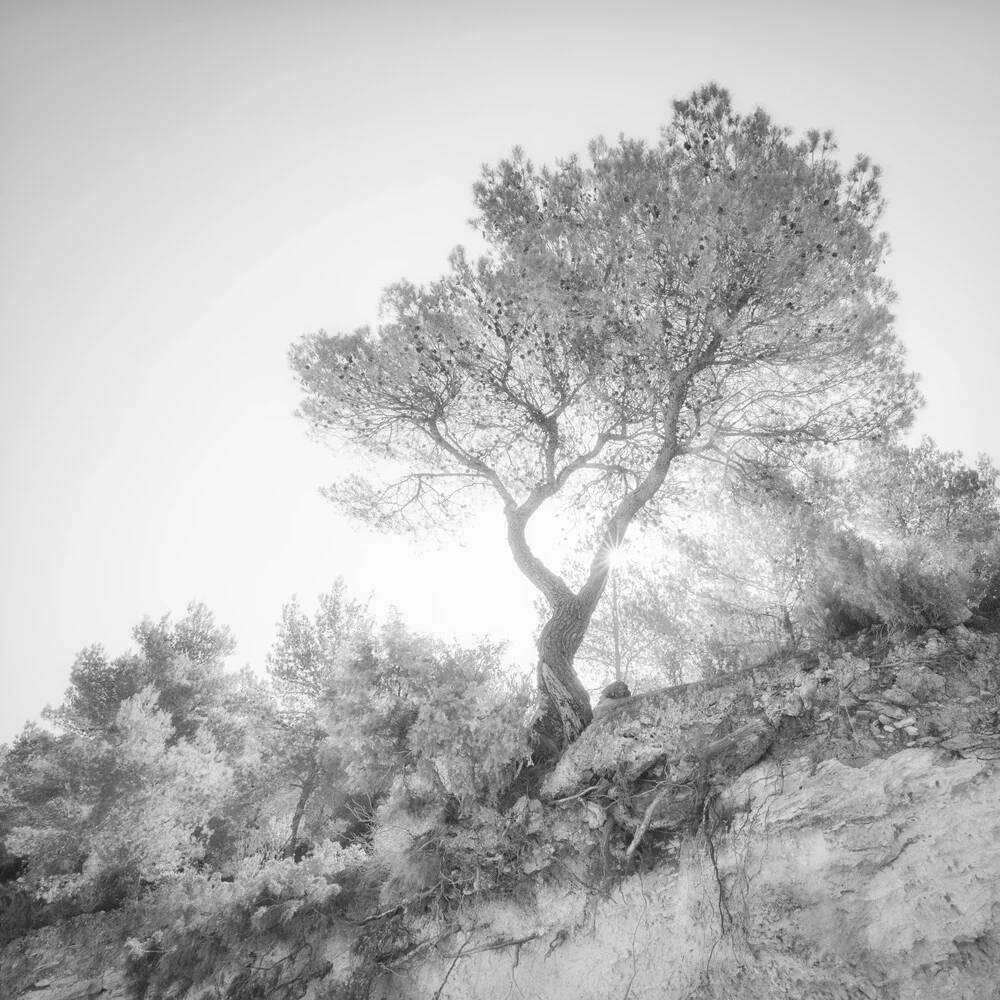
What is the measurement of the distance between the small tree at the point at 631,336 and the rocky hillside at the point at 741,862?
1.53m

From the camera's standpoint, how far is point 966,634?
4488mm

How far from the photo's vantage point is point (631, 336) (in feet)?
26.1

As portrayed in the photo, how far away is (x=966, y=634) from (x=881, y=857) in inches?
96.6

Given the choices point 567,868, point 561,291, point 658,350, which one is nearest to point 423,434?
point 561,291

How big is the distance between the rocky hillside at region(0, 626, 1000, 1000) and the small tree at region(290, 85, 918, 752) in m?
1.53

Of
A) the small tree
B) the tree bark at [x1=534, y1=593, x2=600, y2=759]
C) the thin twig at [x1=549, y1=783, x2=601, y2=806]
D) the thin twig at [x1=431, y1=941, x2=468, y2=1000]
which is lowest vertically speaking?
the thin twig at [x1=431, y1=941, x2=468, y2=1000]

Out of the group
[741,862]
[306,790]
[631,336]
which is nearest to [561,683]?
[741,862]

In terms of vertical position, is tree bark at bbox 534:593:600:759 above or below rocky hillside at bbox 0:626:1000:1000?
above

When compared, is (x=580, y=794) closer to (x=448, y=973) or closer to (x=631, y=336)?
(x=448, y=973)

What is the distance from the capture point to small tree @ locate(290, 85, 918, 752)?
287 inches

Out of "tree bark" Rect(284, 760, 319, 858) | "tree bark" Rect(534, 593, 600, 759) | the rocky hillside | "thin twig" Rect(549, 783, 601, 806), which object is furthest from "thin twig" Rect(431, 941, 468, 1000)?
"tree bark" Rect(284, 760, 319, 858)

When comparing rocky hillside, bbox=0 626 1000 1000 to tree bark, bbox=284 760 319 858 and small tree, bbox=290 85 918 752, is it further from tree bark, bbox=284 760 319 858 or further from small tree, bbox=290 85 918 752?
tree bark, bbox=284 760 319 858

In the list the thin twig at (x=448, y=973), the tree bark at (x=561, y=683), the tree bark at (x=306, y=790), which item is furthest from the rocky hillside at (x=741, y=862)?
the tree bark at (x=306, y=790)

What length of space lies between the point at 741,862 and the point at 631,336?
6.87 metres
